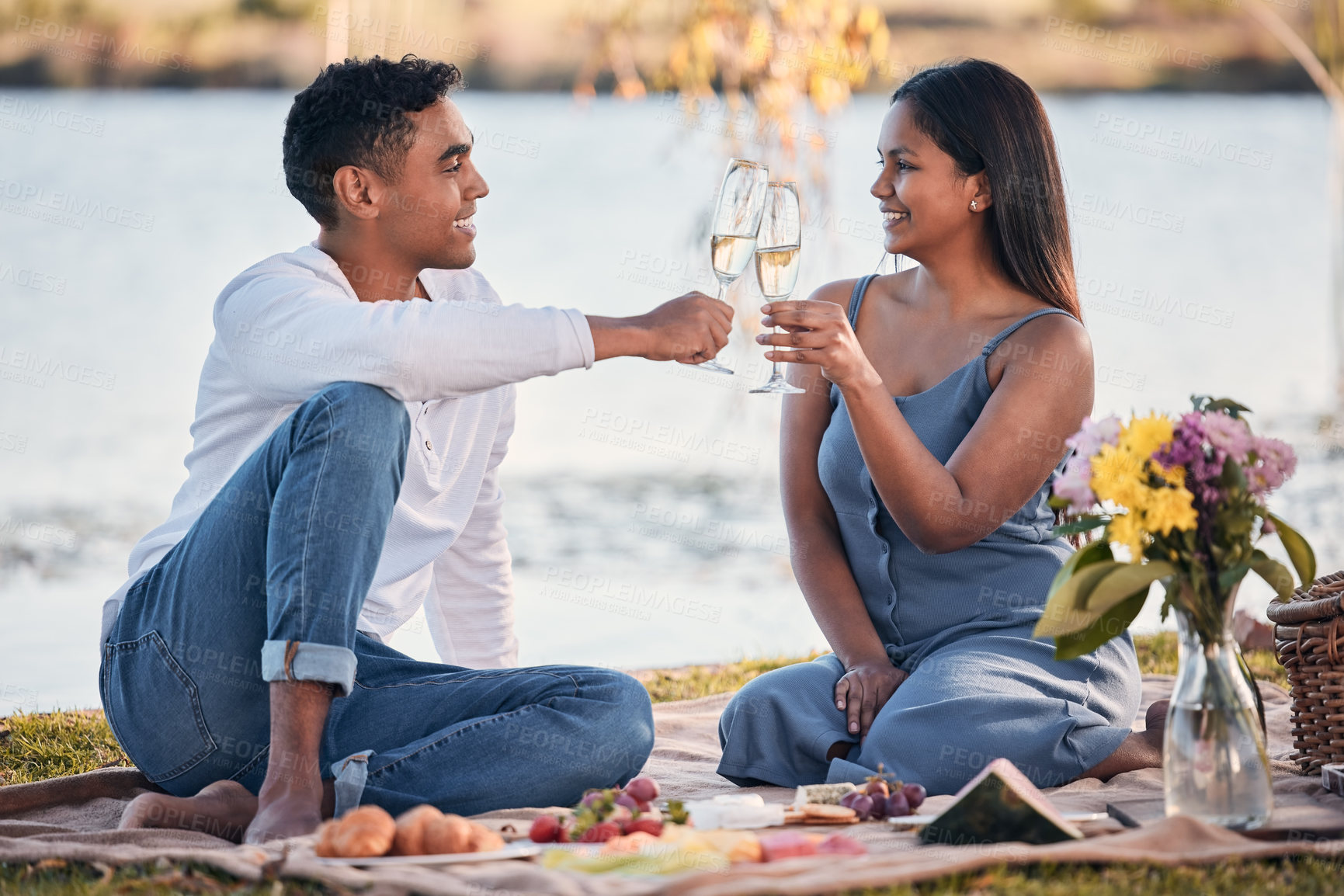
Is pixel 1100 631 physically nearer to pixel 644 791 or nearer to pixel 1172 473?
pixel 1172 473

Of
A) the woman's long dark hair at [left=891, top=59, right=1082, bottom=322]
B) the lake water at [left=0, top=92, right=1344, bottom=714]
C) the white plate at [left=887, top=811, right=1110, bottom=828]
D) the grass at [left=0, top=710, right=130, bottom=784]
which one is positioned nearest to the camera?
the white plate at [left=887, top=811, right=1110, bottom=828]

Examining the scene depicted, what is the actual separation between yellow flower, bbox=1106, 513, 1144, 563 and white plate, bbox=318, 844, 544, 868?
908 millimetres

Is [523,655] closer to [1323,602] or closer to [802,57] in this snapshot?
[802,57]

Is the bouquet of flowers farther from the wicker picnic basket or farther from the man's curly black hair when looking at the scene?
the man's curly black hair

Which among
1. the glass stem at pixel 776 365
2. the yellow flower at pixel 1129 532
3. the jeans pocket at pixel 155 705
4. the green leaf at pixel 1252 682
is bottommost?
the jeans pocket at pixel 155 705

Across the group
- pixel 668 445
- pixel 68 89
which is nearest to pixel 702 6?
pixel 668 445

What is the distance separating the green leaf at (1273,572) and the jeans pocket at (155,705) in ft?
5.23

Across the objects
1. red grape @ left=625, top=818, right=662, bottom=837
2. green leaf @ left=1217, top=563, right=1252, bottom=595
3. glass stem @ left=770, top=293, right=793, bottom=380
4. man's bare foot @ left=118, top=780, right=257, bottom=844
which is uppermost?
glass stem @ left=770, top=293, right=793, bottom=380

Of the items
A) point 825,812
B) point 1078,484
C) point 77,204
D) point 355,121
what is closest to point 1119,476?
point 1078,484

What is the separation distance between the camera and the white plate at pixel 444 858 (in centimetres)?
177

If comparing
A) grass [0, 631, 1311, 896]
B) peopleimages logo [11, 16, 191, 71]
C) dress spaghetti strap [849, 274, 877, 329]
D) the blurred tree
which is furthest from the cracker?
peopleimages logo [11, 16, 191, 71]

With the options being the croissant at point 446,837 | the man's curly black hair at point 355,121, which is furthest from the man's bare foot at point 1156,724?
the man's curly black hair at point 355,121

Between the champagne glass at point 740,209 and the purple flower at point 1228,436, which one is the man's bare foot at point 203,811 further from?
the purple flower at point 1228,436

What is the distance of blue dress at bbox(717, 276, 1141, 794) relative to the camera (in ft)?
7.69
